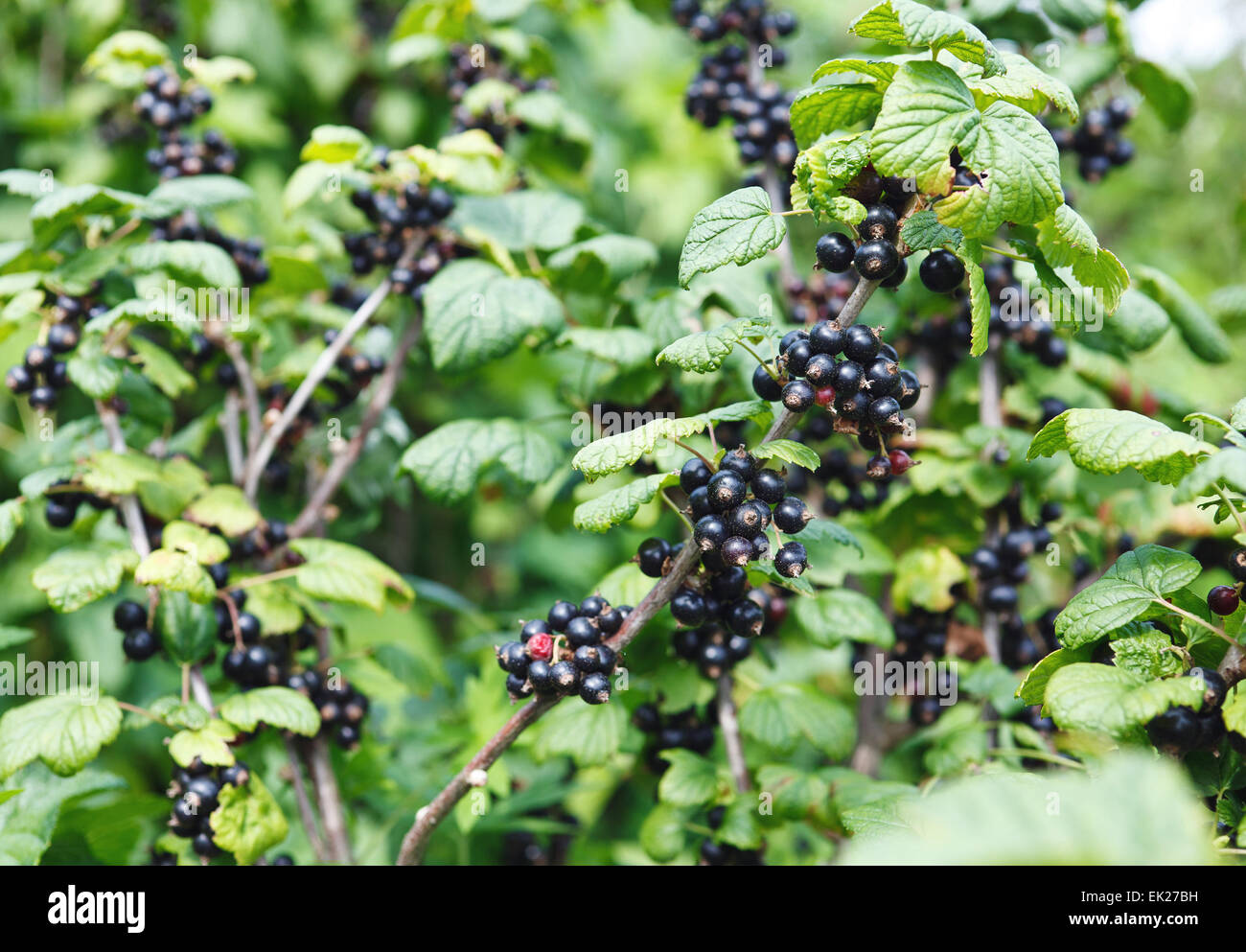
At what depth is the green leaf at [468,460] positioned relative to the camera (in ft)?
5.88

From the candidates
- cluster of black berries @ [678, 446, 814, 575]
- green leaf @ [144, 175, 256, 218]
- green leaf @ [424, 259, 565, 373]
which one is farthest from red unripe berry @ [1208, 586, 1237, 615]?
green leaf @ [144, 175, 256, 218]

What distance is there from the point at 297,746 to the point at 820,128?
4.86 ft

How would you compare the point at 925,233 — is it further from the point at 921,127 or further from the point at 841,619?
the point at 841,619

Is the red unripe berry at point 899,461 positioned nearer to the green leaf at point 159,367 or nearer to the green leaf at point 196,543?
the green leaf at point 196,543

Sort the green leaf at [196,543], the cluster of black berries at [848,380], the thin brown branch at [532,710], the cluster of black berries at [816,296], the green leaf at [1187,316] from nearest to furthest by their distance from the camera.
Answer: the cluster of black berries at [848,380] < the thin brown branch at [532,710] < the green leaf at [196,543] < the green leaf at [1187,316] < the cluster of black berries at [816,296]

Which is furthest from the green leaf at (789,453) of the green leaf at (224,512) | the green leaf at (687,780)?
the green leaf at (224,512)

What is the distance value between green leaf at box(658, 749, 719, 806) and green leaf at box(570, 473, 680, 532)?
0.61m

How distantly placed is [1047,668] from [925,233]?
23.7 inches

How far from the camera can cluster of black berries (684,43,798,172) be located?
214 centimetres

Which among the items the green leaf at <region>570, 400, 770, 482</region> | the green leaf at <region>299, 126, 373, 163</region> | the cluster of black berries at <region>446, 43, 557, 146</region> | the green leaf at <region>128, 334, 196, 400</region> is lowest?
the green leaf at <region>570, 400, 770, 482</region>

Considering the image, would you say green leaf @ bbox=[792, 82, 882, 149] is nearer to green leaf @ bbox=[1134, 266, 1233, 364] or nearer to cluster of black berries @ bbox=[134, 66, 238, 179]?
green leaf @ bbox=[1134, 266, 1233, 364]

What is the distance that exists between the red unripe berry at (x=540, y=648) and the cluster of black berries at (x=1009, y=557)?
3.33ft

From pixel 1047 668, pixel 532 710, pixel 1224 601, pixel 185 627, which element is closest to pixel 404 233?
pixel 185 627
